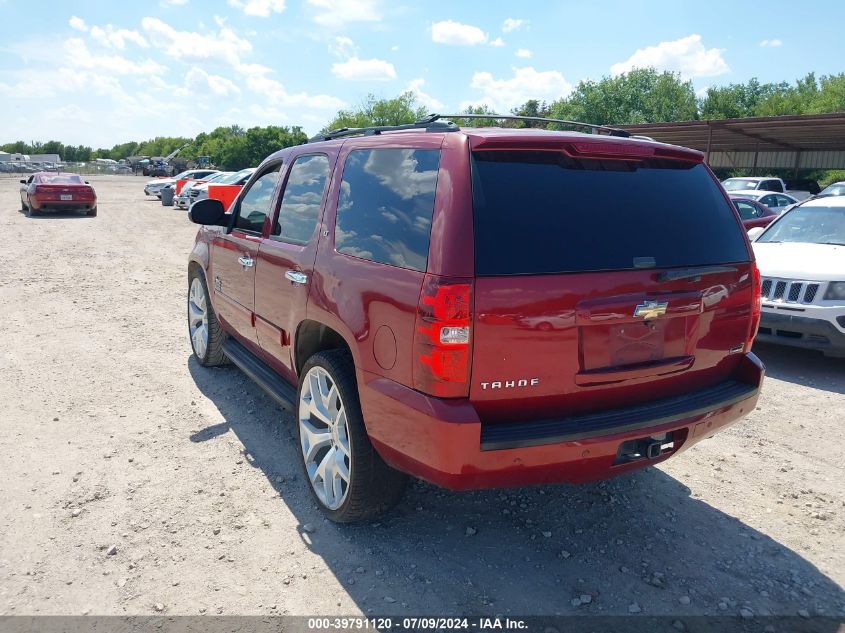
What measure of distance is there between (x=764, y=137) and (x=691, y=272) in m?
30.5

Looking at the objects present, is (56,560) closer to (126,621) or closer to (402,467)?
(126,621)

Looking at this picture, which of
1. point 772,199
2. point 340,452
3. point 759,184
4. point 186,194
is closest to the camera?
point 340,452

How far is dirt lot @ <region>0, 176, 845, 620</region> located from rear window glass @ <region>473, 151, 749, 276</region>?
145 centimetres

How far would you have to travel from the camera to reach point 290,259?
12.4 ft

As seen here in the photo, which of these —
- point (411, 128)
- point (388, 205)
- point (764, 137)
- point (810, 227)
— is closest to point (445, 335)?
point (388, 205)

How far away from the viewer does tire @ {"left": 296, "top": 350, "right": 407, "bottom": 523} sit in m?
3.12

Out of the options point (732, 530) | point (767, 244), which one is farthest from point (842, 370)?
point (732, 530)

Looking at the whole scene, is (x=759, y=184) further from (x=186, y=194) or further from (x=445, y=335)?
(x=445, y=335)

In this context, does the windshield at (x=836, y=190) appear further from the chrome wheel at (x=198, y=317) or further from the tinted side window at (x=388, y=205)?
the tinted side window at (x=388, y=205)

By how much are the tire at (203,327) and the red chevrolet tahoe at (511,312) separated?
2.20 metres

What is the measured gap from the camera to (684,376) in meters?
3.14

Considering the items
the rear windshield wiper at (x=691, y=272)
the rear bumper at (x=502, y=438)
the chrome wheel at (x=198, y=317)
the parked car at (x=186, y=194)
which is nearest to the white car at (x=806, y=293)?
the rear windshield wiper at (x=691, y=272)

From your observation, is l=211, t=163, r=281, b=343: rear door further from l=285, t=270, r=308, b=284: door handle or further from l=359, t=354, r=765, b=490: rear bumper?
l=359, t=354, r=765, b=490: rear bumper

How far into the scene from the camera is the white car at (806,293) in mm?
5934
